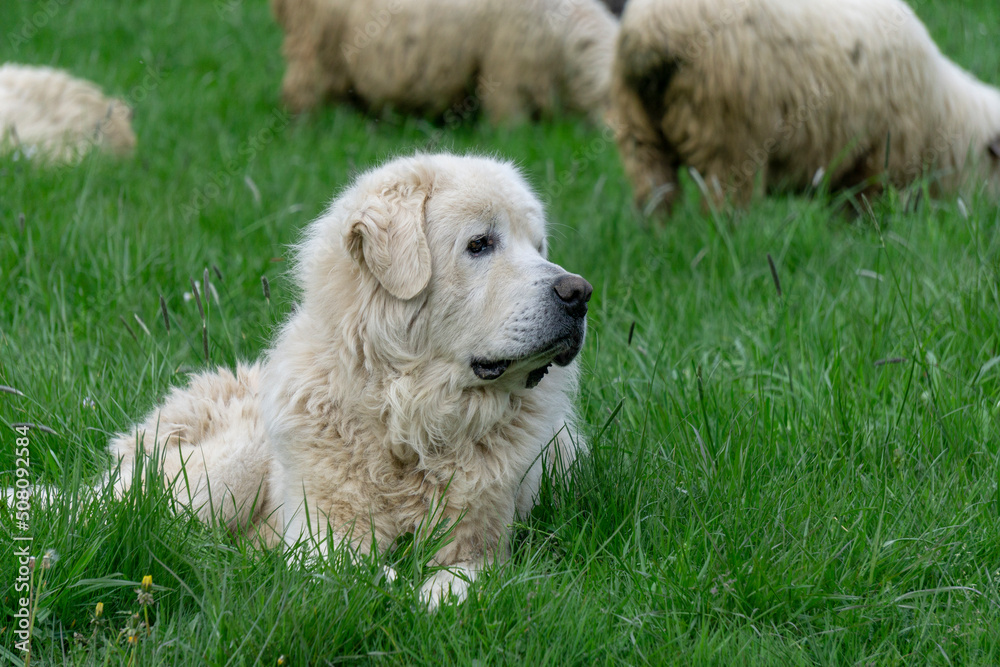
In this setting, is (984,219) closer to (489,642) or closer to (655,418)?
(655,418)

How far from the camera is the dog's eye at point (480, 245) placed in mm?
2797

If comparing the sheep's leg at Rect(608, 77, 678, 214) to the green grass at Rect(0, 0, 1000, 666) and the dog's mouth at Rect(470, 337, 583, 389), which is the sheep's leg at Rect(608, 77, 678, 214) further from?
the dog's mouth at Rect(470, 337, 583, 389)

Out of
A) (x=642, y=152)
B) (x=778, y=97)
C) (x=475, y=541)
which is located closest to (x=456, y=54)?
(x=642, y=152)

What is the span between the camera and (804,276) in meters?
4.70

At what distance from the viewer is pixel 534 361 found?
2.72 metres


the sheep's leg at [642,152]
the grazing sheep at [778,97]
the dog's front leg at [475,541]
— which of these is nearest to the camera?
the dog's front leg at [475,541]

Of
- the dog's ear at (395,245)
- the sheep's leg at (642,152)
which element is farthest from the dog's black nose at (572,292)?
the sheep's leg at (642,152)

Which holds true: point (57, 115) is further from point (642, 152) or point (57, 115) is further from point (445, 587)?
point (445, 587)

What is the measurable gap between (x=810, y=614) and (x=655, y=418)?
1049mm

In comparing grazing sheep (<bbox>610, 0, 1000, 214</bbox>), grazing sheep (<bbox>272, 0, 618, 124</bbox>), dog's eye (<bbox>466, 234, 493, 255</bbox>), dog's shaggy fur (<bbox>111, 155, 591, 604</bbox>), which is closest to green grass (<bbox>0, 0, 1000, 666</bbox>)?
dog's shaggy fur (<bbox>111, 155, 591, 604</bbox>)

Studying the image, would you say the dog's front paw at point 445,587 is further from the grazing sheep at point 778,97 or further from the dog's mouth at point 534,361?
the grazing sheep at point 778,97

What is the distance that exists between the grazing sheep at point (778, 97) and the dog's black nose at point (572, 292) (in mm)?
2490

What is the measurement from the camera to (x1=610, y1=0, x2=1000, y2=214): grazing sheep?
5191mm

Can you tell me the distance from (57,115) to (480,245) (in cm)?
525
